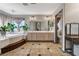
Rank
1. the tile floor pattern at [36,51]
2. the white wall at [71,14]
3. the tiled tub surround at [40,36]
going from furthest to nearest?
the tiled tub surround at [40,36], the white wall at [71,14], the tile floor pattern at [36,51]

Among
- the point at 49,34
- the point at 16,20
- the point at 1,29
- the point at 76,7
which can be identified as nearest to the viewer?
the point at 1,29

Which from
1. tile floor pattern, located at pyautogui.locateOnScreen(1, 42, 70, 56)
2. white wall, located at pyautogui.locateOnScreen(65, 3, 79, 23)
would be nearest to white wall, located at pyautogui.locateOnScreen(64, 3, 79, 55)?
white wall, located at pyautogui.locateOnScreen(65, 3, 79, 23)

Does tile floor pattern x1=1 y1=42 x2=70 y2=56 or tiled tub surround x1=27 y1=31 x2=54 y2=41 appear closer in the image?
tile floor pattern x1=1 y1=42 x2=70 y2=56

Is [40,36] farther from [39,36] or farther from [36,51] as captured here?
[36,51]

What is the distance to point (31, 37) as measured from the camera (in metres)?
10.0

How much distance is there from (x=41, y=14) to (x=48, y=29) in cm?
128

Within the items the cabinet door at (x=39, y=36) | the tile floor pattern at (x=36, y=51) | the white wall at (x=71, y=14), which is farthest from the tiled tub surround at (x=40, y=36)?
the white wall at (x=71, y=14)

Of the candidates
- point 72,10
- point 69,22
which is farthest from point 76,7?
point 69,22

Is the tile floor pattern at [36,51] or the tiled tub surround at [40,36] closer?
the tile floor pattern at [36,51]

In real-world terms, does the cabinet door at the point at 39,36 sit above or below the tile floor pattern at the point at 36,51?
above

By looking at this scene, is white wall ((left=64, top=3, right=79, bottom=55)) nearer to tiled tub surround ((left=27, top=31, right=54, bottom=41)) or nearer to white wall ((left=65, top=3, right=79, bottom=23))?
white wall ((left=65, top=3, right=79, bottom=23))

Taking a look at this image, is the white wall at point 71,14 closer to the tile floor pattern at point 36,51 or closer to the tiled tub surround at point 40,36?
the tile floor pattern at point 36,51

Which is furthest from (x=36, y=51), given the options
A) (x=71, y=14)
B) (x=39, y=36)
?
(x=39, y=36)

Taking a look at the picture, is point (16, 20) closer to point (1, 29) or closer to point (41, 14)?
point (41, 14)
